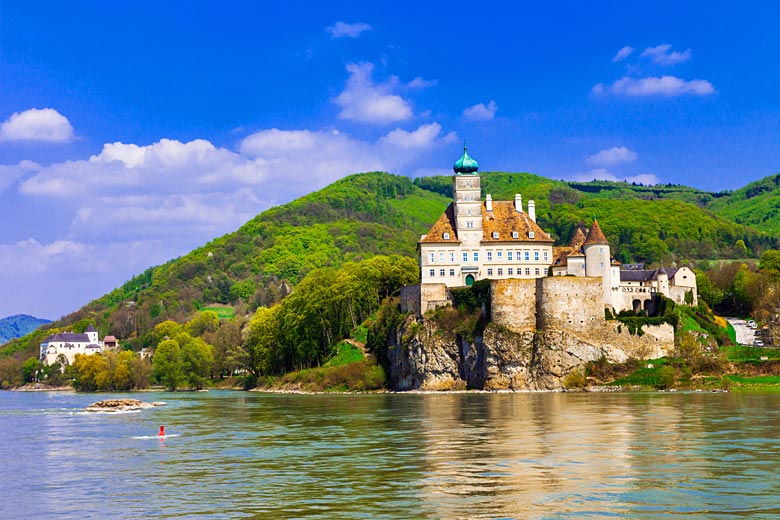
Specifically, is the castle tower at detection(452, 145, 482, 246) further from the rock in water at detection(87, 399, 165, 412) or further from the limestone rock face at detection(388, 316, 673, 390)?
the rock in water at detection(87, 399, 165, 412)

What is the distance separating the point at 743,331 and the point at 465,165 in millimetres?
35066

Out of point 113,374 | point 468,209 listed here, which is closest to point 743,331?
point 468,209

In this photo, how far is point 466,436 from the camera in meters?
43.1

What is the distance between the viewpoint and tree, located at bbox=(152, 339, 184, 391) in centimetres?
13200

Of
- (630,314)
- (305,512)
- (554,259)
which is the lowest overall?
(305,512)

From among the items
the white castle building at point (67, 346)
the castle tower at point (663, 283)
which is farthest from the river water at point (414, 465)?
the white castle building at point (67, 346)

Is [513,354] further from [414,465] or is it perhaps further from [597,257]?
[414,465]

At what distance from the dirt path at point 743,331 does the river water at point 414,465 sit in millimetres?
37595

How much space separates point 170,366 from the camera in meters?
132

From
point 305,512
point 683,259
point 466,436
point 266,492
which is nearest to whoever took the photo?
point 305,512

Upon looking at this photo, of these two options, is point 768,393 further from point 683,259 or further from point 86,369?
point 683,259

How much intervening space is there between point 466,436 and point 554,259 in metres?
55.1

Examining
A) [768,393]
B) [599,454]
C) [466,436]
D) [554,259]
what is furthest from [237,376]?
[599,454]

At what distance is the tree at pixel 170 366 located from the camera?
132 meters
